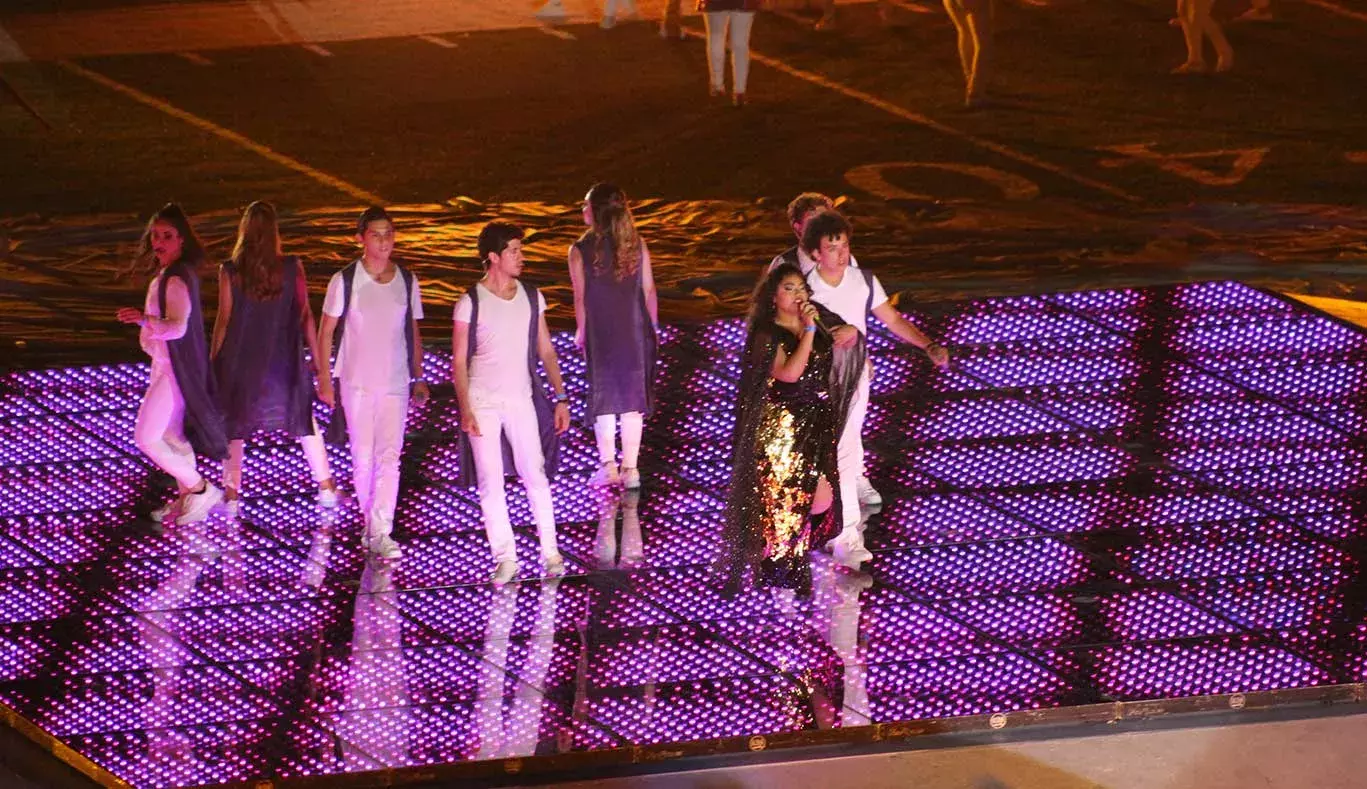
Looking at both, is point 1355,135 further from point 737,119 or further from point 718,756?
point 718,756

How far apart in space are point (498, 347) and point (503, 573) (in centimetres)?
105

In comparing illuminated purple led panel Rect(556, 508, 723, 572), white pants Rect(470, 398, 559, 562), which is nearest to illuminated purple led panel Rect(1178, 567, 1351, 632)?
illuminated purple led panel Rect(556, 508, 723, 572)

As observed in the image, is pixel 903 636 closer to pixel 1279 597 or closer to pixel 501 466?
pixel 1279 597

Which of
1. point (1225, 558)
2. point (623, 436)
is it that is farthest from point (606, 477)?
point (1225, 558)

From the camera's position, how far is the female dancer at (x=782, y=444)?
684cm

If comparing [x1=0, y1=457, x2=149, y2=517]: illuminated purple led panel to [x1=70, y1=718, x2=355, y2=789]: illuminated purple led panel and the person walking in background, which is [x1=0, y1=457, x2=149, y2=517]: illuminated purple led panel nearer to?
[x1=70, y1=718, x2=355, y2=789]: illuminated purple led panel

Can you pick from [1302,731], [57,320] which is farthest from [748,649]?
[57,320]

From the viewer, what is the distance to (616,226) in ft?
25.8

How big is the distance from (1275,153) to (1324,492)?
710 centimetres

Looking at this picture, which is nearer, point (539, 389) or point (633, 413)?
point (539, 389)

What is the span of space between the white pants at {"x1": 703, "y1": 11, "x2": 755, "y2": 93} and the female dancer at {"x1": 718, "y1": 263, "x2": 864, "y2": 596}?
7763 millimetres

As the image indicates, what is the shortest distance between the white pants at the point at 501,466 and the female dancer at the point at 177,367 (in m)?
1.61

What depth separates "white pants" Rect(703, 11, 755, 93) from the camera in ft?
47.2

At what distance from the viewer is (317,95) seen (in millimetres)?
14570
